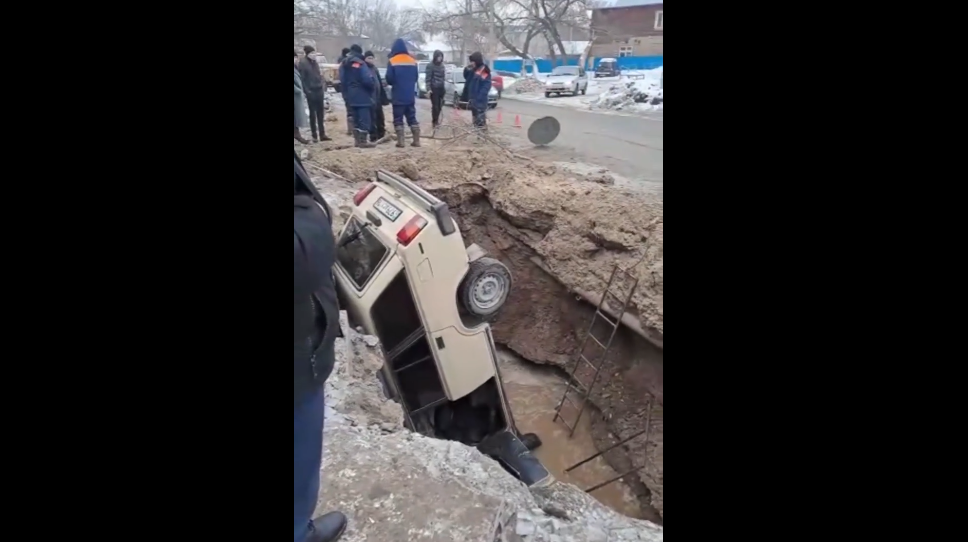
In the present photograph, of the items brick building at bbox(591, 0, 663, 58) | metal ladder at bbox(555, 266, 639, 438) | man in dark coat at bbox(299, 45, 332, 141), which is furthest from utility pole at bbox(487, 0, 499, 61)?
metal ladder at bbox(555, 266, 639, 438)

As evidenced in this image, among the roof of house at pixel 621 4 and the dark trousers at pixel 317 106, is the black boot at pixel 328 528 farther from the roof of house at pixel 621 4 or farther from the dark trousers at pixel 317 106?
the roof of house at pixel 621 4

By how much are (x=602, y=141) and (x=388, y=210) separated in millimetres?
8036

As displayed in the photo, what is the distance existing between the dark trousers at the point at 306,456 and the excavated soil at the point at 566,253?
Answer: 11.8ft

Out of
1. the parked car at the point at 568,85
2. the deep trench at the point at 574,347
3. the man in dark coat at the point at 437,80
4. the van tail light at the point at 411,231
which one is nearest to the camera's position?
the van tail light at the point at 411,231

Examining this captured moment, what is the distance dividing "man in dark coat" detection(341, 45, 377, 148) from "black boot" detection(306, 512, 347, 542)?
295 inches

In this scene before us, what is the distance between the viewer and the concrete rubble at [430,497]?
2.17 meters

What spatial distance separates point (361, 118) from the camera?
8891 mm

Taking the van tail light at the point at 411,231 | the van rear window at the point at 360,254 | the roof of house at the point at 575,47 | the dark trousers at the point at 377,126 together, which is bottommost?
the van rear window at the point at 360,254

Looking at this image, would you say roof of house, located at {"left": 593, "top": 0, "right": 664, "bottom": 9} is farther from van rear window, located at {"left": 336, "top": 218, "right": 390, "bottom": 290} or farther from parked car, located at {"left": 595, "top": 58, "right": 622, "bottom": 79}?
van rear window, located at {"left": 336, "top": 218, "right": 390, "bottom": 290}

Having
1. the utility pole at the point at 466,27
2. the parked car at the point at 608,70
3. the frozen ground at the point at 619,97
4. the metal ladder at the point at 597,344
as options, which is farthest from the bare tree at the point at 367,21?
the metal ladder at the point at 597,344

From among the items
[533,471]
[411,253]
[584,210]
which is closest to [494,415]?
[533,471]

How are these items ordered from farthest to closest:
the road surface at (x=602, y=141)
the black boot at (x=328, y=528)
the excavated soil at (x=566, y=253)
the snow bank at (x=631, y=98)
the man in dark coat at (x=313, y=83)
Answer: the snow bank at (x=631, y=98) < the man in dark coat at (x=313, y=83) < the road surface at (x=602, y=141) < the excavated soil at (x=566, y=253) < the black boot at (x=328, y=528)

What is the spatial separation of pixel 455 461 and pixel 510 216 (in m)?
4.27
